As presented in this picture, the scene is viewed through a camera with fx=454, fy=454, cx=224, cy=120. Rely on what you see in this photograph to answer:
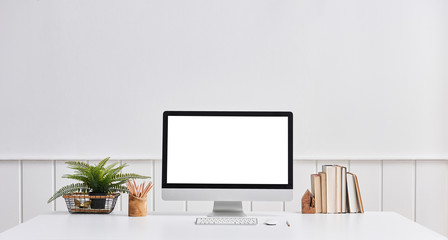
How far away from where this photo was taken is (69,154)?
2.30 metres

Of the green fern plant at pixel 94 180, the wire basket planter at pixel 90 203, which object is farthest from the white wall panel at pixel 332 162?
the wire basket planter at pixel 90 203

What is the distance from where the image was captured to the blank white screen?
1800 mm

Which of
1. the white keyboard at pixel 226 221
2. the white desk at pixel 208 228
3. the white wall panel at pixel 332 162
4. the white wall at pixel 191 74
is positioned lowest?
the white desk at pixel 208 228

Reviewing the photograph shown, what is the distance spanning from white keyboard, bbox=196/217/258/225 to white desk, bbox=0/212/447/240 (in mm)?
33

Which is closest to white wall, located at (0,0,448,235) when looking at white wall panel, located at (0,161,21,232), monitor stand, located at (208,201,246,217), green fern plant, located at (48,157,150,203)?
white wall panel, located at (0,161,21,232)

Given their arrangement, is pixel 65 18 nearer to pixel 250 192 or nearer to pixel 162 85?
pixel 162 85

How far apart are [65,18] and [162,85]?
1.97 feet

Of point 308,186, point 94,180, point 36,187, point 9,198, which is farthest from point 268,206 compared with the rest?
point 9,198

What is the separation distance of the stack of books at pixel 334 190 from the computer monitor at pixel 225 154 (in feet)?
0.55

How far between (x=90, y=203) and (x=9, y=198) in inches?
27.5

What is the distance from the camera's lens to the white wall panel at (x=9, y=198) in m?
2.30

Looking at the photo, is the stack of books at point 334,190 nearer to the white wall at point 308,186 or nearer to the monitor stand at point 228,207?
the monitor stand at point 228,207

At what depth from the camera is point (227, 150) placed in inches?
71.1

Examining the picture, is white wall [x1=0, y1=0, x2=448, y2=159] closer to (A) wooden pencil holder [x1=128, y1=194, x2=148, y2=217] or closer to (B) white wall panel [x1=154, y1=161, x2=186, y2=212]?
(B) white wall panel [x1=154, y1=161, x2=186, y2=212]
